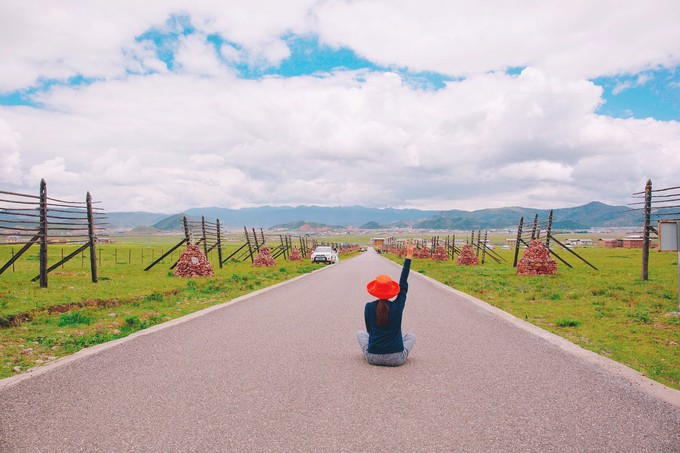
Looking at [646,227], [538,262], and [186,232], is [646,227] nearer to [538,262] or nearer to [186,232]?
[538,262]

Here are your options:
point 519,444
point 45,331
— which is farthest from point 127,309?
point 519,444

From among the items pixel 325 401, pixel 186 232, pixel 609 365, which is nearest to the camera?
pixel 325 401

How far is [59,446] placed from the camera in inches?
162

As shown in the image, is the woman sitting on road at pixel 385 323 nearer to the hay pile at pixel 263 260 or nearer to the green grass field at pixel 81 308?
the green grass field at pixel 81 308

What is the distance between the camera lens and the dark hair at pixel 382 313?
659 cm

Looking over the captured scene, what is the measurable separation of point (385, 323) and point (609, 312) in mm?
8446

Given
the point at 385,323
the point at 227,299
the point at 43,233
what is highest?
the point at 43,233

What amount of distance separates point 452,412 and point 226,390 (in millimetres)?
2621

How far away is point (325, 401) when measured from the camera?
5.29 metres

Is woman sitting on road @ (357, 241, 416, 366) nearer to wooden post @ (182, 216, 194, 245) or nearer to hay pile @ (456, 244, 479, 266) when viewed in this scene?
wooden post @ (182, 216, 194, 245)

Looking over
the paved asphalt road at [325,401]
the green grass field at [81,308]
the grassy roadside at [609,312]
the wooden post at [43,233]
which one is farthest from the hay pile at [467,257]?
the paved asphalt road at [325,401]

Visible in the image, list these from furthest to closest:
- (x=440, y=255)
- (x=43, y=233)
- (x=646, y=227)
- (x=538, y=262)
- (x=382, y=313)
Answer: (x=440, y=255)
(x=538, y=262)
(x=646, y=227)
(x=43, y=233)
(x=382, y=313)

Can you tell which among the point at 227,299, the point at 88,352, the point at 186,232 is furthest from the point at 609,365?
the point at 186,232

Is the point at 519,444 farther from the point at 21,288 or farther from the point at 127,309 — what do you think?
the point at 21,288
